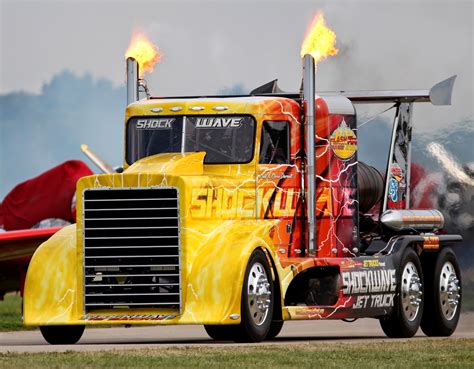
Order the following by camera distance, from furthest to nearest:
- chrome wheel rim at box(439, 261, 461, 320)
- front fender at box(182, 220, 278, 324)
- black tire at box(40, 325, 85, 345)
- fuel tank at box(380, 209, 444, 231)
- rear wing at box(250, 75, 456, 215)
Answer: rear wing at box(250, 75, 456, 215) < chrome wheel rim at box(439, 261, 461, 320) < fuel tank at box(380, 209, 444, 231) < black tire at box(40, 325, 85, 345) < front fender at box(182, 220, 278, 324)

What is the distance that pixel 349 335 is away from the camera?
2348 centimetres

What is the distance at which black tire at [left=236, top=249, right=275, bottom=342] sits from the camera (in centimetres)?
1930

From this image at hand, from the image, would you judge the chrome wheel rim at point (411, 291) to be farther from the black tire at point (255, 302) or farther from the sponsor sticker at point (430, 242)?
the black tire at point (255, 302)

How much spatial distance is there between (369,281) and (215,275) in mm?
3300

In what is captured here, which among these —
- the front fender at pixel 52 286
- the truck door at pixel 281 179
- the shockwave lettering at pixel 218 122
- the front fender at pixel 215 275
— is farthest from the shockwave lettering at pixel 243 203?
the front fender at pixel 52 286

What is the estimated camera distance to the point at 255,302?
64.1ft

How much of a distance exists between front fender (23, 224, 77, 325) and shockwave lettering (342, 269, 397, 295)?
3687 millimetres

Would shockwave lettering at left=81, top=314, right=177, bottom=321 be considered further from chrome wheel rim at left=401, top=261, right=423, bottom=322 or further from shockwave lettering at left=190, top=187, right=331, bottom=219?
chrome wheel rim at left=401, top=261, right=423, bottom=322

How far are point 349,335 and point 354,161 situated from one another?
112 inches

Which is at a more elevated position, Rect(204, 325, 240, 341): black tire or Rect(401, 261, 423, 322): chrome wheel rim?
Rect(401, 261, 423, 322): chrome wheel rim

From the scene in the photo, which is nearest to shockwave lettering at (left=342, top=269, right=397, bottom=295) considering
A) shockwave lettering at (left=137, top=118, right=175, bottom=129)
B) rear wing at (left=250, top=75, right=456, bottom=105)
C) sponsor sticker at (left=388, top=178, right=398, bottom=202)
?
sponsor sticker at (left=388, top=178, right=398, bottom=202)

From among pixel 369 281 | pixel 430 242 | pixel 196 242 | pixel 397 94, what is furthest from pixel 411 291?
pixel 196 242

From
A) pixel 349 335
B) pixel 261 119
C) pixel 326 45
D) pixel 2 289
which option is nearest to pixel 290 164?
pixel 261 119

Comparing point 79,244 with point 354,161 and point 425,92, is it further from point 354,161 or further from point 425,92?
point 425,92
